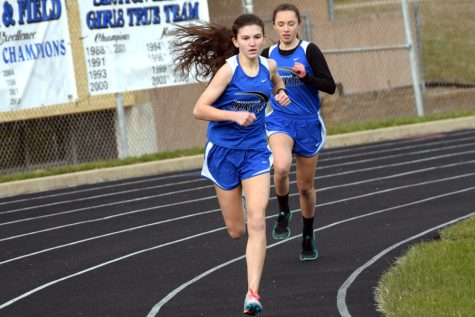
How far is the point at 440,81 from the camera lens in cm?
3266

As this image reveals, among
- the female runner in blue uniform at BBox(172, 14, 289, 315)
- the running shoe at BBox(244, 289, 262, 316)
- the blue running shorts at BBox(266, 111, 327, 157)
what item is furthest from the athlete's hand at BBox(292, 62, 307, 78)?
the running shoe at BBox(244, 289, 262, 316)

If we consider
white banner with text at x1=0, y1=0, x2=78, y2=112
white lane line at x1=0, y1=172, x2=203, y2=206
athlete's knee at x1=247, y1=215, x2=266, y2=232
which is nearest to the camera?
athlete's knee at x1=247, y1=215, x2=266, y2=232

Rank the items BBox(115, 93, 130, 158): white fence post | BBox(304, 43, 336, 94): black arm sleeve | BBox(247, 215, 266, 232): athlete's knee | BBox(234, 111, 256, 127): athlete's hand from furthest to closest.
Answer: BBox(115, 93, 130, 158): white fence post → BBox(304, 43, 336, 94): black arm sleeve → BBox(247, 215, 266, 232): athlete's knee → BBox(234, 111, 256, 127): athlete's hand

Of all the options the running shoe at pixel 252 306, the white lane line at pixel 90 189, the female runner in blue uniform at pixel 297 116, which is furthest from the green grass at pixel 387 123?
the running shoe at pixel 252 306

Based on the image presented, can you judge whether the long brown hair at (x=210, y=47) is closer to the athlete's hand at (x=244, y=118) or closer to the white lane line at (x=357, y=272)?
the athlete's hand at (x=244, y=118)

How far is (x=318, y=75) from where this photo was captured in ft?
32.3

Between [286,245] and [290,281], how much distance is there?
6.63 feet

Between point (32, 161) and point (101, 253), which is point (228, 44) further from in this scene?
point (32, 161)

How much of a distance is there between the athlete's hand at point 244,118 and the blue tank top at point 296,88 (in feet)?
7.47

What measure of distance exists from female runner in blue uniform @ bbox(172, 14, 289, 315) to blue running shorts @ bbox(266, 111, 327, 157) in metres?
1.61

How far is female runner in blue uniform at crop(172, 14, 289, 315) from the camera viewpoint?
805 centimetres

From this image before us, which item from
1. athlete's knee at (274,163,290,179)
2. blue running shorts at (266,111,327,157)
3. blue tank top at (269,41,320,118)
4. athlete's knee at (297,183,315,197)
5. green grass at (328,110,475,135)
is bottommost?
green grass at (328,110,475,135)

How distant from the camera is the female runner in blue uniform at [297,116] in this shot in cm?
985

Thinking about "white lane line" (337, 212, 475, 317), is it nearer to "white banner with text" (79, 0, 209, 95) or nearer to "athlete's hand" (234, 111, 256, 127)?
"athlete's hand" (234, 111, 256, 127)
